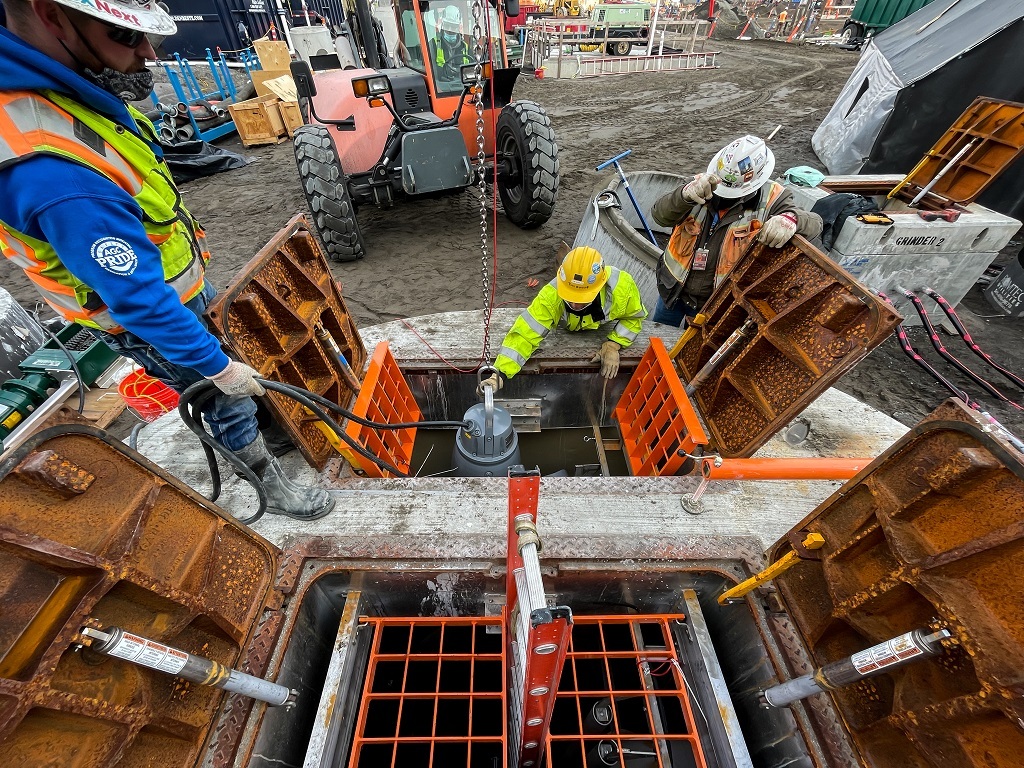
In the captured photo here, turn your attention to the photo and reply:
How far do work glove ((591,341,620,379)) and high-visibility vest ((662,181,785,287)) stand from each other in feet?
2.78

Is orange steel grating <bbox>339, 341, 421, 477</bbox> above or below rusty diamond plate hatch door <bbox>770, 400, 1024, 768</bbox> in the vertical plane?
below

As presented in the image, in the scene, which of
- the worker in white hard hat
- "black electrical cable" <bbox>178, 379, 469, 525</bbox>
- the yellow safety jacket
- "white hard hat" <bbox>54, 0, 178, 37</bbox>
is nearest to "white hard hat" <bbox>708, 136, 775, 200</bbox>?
the worker in white hard hat

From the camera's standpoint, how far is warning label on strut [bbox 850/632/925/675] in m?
1.22

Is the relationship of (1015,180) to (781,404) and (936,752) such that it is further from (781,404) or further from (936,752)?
(936,752)

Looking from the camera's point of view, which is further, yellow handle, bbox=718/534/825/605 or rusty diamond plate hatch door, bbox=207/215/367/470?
rusty diamond plate hatch door, bbox=207/215/367/470

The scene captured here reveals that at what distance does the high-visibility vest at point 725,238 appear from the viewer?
3172 mm

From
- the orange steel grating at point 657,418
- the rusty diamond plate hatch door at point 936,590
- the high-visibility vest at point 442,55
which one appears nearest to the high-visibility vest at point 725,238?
the orange steel grating at point 657,418

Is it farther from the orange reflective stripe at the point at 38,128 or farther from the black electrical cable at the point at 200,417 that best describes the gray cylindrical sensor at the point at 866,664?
the orange reflective stripe at the point at 38,128

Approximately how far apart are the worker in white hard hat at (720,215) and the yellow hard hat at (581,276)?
834 mm

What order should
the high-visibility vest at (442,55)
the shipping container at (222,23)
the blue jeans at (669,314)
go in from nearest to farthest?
the blue jeans at (669,314) < the high-visibility vest at (442,55) < the shipping container at (222,23)

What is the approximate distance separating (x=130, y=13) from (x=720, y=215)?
3373 mm

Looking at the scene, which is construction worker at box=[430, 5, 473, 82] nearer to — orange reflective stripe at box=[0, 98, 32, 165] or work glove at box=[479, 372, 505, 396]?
work glove at box=[479, 372, 505, 396]

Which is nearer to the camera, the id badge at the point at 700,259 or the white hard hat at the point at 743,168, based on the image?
the white hard hat at the point at 743,168

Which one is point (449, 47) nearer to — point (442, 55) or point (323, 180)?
point (442, 55)
